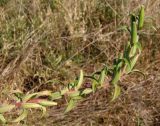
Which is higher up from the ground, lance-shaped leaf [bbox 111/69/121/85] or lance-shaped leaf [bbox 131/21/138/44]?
lance-shaped leaf [bbox 131/21/138/44]

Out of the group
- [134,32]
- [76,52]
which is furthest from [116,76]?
[76,52]

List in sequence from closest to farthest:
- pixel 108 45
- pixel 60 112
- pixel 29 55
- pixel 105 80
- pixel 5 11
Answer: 1. pixel 105 80
2. pixel 60 112
3. pixel 29 55
4. pixel 108 45
5. pixel 5 11

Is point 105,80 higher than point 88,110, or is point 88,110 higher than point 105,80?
point 105,80

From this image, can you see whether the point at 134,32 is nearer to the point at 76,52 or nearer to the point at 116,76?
the point at 116,76

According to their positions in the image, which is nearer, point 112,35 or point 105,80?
point 105,80

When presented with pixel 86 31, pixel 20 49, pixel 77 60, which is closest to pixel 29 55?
pixel 20 49

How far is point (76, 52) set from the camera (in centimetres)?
211

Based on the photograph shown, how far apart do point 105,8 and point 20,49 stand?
0.66m

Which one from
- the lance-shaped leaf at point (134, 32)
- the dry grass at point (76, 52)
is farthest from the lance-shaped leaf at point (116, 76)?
the dry grass at point (76, 52)

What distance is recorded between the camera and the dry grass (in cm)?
189

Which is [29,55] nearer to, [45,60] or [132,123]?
[45,60]

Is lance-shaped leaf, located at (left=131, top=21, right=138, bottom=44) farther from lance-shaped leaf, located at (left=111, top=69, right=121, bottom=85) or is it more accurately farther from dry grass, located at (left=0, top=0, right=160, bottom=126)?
dry grass, located at (left=0, top=0, right=160, bottom=126)

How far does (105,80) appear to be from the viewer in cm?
121

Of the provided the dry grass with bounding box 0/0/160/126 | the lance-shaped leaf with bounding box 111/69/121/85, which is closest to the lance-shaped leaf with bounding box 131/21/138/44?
the lance-shaped leaf with bounding box 111/69/121/85
